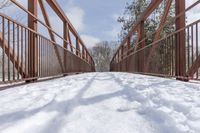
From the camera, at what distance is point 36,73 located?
5.00m

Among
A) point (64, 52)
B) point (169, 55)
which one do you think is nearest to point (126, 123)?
point (169, 55)

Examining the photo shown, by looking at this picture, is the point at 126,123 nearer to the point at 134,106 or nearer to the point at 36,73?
the point at 134,106

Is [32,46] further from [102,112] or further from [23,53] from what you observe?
[102,112]

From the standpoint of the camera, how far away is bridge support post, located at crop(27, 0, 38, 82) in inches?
189

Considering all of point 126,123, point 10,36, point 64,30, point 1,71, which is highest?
point 64,30

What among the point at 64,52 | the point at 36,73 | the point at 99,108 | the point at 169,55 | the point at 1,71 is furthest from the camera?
the point at 64,52

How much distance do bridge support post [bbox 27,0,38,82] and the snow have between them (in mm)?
1645

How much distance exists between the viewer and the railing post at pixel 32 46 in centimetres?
480

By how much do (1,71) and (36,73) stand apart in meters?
1.27

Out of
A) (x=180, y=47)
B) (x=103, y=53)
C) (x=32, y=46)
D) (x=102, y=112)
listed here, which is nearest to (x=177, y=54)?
(x=180, y=47)

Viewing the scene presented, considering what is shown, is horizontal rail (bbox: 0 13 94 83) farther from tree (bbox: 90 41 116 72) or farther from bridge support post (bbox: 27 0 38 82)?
tree (bbox: 90 41 116 72)

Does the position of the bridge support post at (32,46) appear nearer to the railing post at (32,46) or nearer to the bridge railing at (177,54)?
the railing post at (32,46)

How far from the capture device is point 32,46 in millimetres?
4898

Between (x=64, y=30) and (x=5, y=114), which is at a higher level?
(x=64, y=30)
